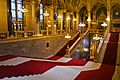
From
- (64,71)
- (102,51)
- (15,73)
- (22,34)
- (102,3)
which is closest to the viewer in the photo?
(15,73)

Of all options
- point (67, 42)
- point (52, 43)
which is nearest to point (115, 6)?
point (67, 42)

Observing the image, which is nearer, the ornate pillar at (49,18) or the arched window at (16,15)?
the arched window at (16,15)

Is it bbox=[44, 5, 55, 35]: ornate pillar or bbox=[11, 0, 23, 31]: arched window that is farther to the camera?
bbox=[44, 5, 55, 35]: ornate pillar

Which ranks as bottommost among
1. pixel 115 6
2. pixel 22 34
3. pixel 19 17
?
pixel 22 34

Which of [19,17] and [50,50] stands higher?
[19,17]

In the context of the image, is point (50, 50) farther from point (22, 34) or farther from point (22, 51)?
point (22, 51)

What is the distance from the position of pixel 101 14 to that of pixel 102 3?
7.96ft

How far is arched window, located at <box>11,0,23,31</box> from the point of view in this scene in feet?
71.5

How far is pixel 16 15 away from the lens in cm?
2222

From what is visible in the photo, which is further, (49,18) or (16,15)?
(49,18)

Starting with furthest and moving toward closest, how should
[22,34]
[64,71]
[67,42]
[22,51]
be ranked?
[67,42]
[22,34]
[22,51]
[64,71]

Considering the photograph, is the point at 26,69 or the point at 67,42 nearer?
the point at 26,69

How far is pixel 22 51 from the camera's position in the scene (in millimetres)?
15492

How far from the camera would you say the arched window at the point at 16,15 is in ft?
71.5
